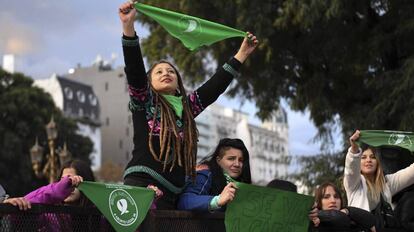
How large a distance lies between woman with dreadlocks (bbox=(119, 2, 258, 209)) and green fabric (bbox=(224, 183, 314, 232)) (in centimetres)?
38

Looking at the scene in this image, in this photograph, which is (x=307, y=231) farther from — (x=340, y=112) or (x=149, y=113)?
(x=340, y=112)

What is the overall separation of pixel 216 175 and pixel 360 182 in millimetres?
1387

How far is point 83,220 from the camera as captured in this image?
3.28 meters

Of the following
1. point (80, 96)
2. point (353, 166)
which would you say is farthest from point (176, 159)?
point (80, 96)

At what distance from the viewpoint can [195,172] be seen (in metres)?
4.18

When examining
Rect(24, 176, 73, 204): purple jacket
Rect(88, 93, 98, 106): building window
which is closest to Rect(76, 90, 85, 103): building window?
Rect(88, 93, 98, 106): building window

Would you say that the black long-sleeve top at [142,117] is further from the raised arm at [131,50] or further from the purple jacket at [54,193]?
the purple jacket at [54,193]

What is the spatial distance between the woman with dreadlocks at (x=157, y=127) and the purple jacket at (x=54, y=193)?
1.83ft

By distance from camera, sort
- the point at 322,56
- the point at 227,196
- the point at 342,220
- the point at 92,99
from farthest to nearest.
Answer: the point at 92,99, the point at 322,56, the point at 342,220, the point at 227,196

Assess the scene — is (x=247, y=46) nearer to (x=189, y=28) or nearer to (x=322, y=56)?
(x=189, y=28)

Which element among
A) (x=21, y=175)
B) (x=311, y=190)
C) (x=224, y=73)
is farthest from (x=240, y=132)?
(x=224, y=73)

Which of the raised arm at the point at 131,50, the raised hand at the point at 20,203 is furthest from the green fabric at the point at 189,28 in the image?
the raised hand at the point at 20,203

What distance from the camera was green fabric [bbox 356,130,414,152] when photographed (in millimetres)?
5219

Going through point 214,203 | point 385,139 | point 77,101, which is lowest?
point 214,203
